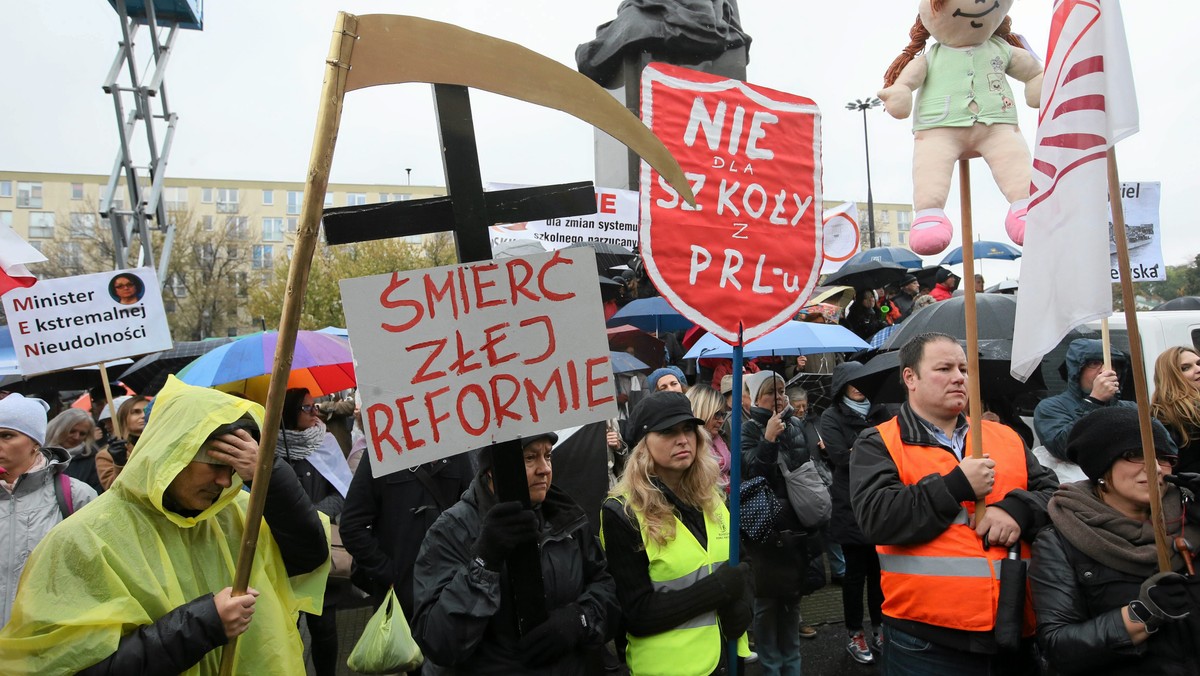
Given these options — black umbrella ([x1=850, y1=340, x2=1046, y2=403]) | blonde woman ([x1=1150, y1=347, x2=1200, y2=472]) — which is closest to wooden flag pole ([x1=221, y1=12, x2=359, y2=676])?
blonde woman ([x1=1150, y1=347, x2=1200, y2=472])

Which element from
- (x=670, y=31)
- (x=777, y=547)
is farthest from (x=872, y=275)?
(x=777, y=547)

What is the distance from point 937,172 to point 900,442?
116 cm

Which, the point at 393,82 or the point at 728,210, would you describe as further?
the point at 728,210

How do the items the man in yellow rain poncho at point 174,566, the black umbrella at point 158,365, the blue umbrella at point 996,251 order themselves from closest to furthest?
the man in yellow rain poncho at point 174,566 → the black umbrella at point 158,365 → the blue umbrella at point 996,251

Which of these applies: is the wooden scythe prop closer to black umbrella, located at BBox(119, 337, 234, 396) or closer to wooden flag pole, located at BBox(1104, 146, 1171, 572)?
wooden flag pole, located at BBox(1104, 146, 1171, 572)

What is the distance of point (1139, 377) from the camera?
2.37 meters

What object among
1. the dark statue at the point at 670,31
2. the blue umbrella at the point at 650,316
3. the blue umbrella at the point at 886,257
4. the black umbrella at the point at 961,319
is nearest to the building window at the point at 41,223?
the dark statue at the point at 670,31

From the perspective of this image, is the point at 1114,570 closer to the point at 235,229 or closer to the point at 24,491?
the point at 24,491

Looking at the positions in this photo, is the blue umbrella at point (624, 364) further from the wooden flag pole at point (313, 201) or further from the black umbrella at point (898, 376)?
the wooden flag pole at point (313, 201)

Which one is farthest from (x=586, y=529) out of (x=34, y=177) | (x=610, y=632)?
(x=34, y=177)

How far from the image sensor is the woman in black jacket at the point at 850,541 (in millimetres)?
5039

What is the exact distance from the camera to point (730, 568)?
2.96 metres

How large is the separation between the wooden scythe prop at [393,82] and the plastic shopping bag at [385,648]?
893 millimetres

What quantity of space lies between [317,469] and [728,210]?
2777mm
